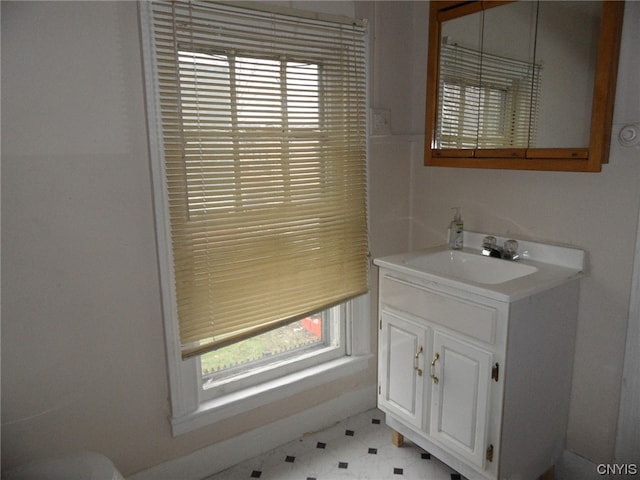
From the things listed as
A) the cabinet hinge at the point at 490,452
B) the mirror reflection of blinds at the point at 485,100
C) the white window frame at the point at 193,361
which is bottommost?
the cabinet hinge at the point at 490,452

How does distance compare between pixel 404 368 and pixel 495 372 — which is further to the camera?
pixel 404 368

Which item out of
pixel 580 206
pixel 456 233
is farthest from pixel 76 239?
pixel 580 206

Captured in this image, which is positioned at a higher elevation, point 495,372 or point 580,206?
point 580,206

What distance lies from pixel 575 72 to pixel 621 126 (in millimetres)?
248

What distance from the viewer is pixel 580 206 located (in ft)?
5.56

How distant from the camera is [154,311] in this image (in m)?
1.66

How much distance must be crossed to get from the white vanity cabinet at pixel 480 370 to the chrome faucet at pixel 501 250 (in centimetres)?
27

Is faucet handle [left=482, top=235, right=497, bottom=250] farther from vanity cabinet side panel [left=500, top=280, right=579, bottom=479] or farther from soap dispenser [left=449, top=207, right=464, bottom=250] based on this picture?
vanity cabinet side panel [left=500, top=280, right=579, bottom=479]

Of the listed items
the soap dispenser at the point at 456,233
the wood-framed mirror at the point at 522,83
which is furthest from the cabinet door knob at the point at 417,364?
the wood-framed mirror at the point at 522,83

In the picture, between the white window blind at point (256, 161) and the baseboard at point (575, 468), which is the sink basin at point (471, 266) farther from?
the baseboard at point (575, 468)

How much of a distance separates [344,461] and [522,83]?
1.77 m

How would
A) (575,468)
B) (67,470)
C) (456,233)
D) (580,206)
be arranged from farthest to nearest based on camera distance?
(456,233) < (575,468) < (580,206) < (67,470)

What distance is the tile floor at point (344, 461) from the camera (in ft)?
6.23

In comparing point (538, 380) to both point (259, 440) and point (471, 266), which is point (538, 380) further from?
point (259, 440)
